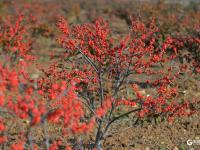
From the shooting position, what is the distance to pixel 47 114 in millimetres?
5984

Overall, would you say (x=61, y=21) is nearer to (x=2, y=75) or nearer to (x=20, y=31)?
(x=2, y=75)

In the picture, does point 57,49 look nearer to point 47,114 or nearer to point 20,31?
point 20,31

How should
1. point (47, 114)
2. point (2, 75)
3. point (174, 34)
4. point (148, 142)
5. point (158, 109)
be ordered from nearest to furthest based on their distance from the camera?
point (47, 114)
point (2, 75)
point (158, 109)
point (148, 142)
point (174, 34)

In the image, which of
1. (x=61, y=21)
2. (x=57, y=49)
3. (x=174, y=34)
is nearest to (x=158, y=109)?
(x=61, y=21)

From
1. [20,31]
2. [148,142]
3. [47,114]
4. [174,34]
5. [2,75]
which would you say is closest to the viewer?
[47,114]

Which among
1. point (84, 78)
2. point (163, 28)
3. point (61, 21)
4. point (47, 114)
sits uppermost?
point (61, 21)

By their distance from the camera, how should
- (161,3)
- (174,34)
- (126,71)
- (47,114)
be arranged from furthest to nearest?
1. (161,3)
2. (174,34)
3. (126,71)
4. (47,114)

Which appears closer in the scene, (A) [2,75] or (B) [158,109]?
(A) [2,75]

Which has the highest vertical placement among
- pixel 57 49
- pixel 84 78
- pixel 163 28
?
pixel 84 78

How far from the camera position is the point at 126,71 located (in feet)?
30.5

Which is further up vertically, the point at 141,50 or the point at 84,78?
the point at 141,50

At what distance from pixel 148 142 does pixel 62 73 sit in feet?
9.84

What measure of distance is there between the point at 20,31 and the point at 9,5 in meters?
21.0

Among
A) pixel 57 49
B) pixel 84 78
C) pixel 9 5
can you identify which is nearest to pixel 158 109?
pixel 84 78
